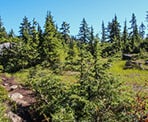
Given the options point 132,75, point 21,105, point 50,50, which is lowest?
point 21,105

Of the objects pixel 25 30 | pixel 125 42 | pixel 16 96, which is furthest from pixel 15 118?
pixel 125 42

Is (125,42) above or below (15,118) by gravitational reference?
above

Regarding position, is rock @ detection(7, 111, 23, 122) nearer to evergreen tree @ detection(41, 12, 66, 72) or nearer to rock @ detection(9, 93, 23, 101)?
rock @ detection(9, 93, 23, 101)

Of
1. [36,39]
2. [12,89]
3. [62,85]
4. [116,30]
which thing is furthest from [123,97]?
[116,30]

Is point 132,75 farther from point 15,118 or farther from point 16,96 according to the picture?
point 15,118

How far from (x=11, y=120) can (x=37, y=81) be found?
11.9 feet

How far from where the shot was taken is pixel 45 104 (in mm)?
24062

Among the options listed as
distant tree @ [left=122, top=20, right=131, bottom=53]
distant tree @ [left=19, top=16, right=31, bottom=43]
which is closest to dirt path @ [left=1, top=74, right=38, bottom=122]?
distant tree @ [left=19, top=16, right=31, bottom=43]

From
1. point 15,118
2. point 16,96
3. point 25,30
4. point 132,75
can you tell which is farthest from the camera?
point 25,30

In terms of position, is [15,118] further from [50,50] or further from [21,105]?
[50,50]

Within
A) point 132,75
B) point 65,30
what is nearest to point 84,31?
point 65,30

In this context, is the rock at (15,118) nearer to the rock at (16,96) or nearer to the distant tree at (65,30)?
the rock at (16,96)

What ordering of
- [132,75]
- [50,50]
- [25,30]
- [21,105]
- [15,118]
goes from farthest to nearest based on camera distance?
[25,30] → [50,50] → [132,75] → [21,105] → [15,118]

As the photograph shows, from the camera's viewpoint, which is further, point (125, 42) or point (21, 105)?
point (125, 42)
